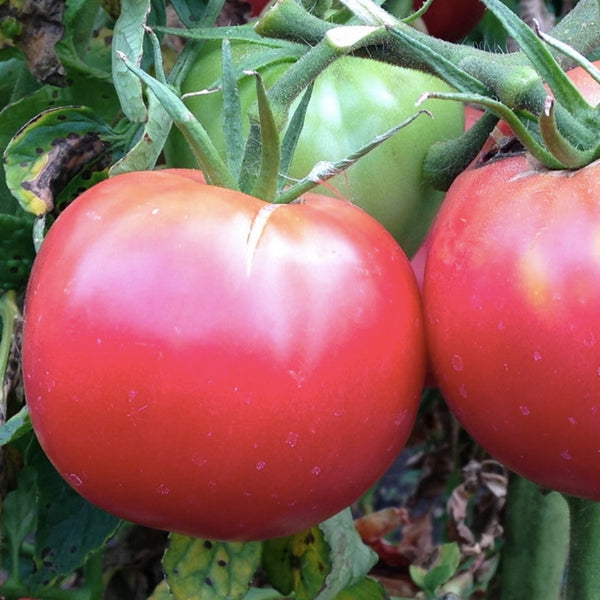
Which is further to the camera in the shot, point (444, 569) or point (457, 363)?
point (444, 569)

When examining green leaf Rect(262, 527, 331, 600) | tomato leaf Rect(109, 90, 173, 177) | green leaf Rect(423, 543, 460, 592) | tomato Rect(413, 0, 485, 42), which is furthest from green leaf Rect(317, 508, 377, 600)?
tomato Rect(413, 0, 485, 42)

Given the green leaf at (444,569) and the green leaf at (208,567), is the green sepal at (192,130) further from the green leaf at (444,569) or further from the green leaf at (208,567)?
the green leaf at (444,569)

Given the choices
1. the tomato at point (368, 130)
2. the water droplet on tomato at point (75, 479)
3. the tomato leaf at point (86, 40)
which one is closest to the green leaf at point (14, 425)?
the water droplet on tomato at point (75, 479)

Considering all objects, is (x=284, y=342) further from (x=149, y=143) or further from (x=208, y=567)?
(x=208, y=567)

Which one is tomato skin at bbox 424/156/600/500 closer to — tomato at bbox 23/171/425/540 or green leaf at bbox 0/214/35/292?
tomato at bbox 23/171/425/540

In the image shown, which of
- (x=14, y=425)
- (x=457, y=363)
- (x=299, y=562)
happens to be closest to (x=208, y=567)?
(x=299, y=562)

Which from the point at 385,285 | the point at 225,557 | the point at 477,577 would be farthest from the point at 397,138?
the point at 477,577
